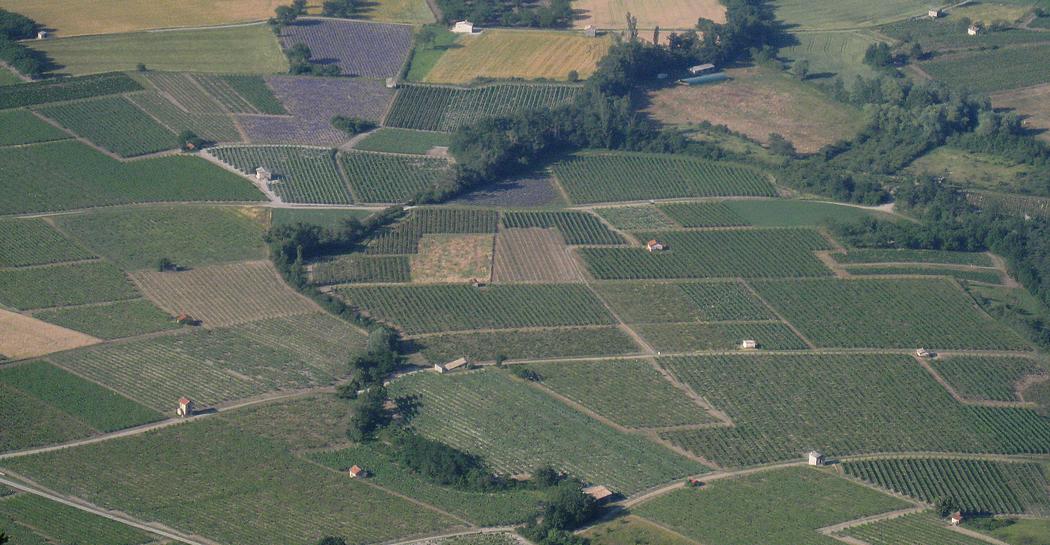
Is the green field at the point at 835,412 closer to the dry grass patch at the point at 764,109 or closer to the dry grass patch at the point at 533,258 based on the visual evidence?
the dry grass patch at the point at 533,258

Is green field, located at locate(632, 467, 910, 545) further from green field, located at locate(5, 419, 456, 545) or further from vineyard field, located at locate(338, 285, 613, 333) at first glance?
vineyard field, located at locate(338, 285, 613, 333)

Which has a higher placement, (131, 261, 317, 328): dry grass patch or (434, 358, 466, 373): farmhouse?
(131, 261, 317, 328): dry grass patch

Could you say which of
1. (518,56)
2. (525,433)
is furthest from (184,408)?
(518,56)

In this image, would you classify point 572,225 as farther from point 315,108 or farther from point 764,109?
point 764,109

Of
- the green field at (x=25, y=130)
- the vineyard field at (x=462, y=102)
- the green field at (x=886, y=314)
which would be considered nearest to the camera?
the green field at (x=886, y=314)

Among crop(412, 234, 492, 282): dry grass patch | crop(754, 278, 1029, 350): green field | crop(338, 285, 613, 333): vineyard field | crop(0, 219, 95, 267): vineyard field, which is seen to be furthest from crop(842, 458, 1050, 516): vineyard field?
crop(0, 219, 95, 267): vineyard field

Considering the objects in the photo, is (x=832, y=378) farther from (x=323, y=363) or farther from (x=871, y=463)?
(x=323, y=363)

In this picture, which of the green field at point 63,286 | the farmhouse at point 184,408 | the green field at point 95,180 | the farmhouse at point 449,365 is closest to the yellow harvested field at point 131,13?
the green field at point 95,180
